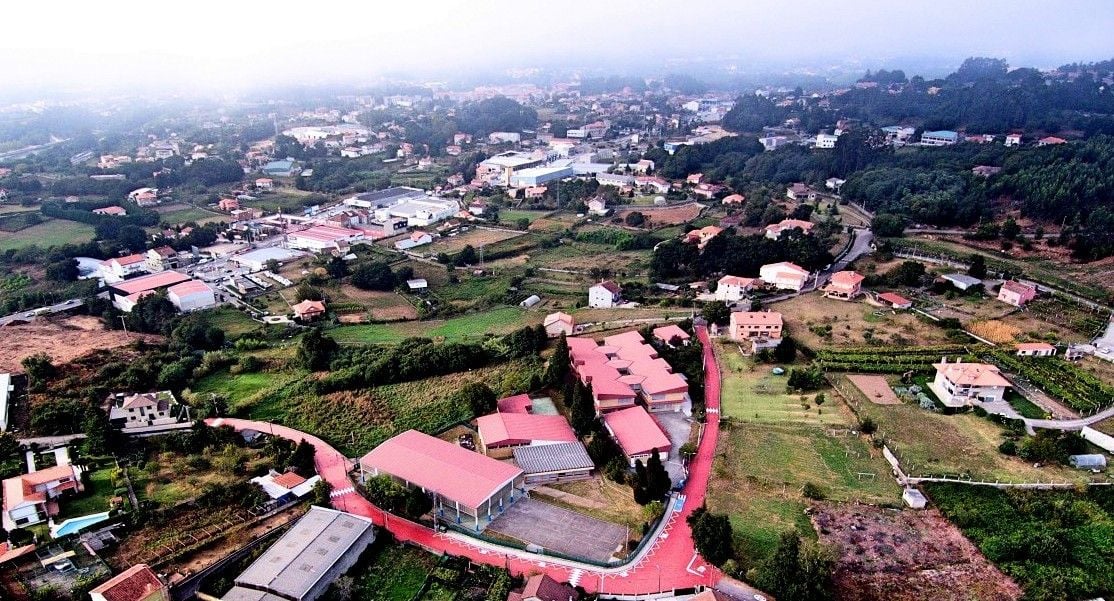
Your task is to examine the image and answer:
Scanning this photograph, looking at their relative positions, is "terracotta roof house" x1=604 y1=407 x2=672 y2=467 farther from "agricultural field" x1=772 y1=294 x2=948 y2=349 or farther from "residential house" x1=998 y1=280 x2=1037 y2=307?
"residential house" x1=998 y1=280 x2=1037 y2=307

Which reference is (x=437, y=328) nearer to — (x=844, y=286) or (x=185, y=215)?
(x=844, y=286)

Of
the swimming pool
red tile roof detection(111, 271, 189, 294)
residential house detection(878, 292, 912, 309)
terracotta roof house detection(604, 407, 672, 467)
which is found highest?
residential house detection(878, 292, 912, 309)

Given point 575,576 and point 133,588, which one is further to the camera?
point 575,576

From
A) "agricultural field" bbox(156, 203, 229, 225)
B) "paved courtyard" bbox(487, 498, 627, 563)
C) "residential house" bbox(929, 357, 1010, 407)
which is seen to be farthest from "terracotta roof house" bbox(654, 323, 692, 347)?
"agricultural field" bbox(156, 203, 229, 225)

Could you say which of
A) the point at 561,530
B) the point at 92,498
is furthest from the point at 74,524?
the point at 561,530

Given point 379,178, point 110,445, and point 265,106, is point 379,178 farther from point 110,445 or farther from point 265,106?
point 265,106

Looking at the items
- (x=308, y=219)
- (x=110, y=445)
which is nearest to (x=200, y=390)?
(x=110, y=445)
